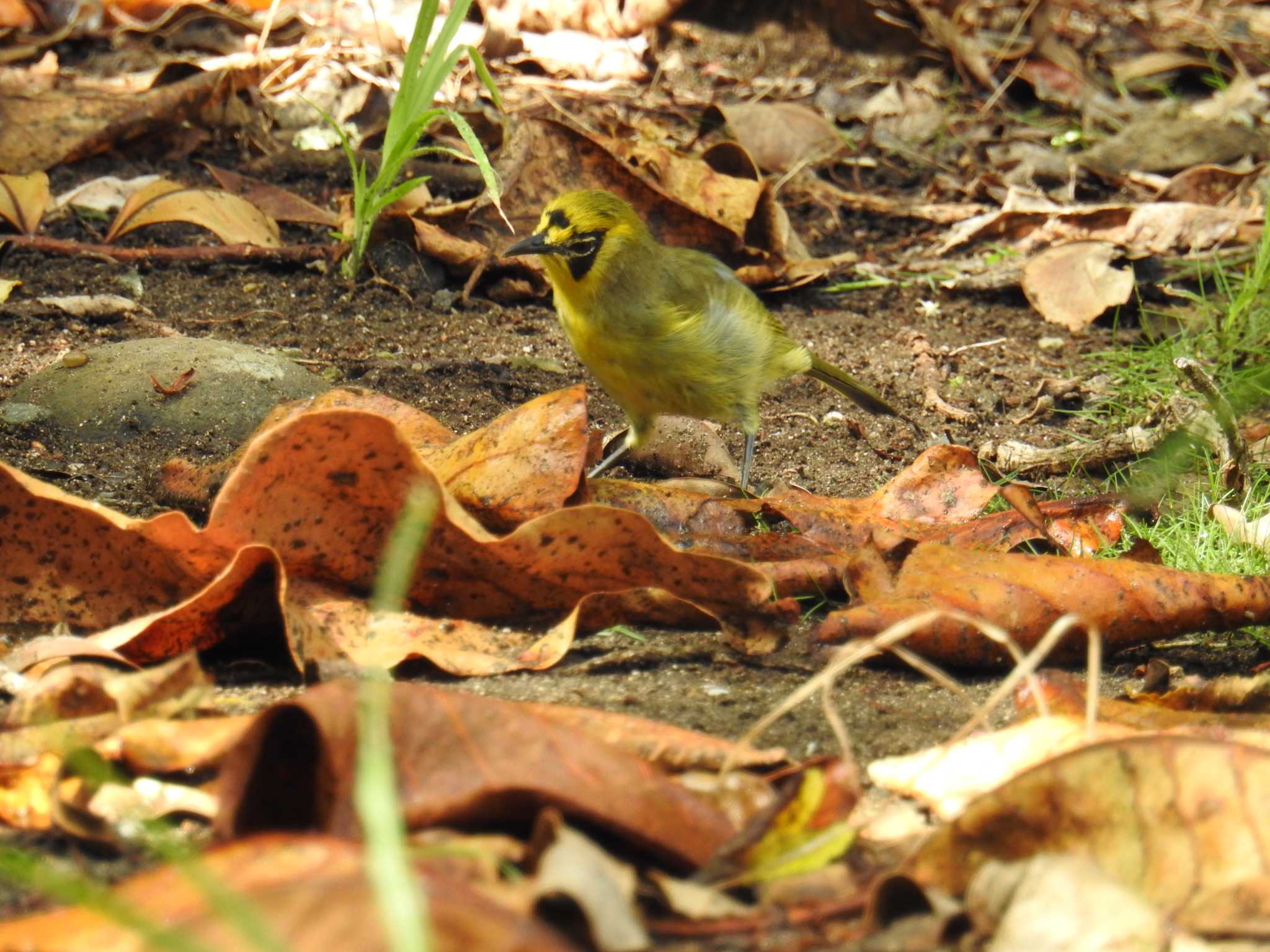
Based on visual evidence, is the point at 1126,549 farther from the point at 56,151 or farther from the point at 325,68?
the point at 325,68

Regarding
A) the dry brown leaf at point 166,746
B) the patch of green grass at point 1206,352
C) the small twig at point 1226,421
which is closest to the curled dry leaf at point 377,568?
the dry brown leaf at point 166,746

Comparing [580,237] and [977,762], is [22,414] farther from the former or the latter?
[977,762]

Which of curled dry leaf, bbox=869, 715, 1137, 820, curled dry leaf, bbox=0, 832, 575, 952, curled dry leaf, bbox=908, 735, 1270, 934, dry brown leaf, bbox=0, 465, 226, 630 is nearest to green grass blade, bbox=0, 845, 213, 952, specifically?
curled dry leaf, bbox=0, 832, 575, 952

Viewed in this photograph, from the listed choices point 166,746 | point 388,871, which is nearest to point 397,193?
point 166,746

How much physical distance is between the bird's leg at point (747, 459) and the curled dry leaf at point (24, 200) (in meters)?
2.50

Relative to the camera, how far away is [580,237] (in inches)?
177

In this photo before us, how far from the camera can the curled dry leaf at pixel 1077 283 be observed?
5422 millimetres

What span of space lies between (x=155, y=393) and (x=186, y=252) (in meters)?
1.34

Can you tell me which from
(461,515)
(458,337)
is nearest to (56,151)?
(458,337)

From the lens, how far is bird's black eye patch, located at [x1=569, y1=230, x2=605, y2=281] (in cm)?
445

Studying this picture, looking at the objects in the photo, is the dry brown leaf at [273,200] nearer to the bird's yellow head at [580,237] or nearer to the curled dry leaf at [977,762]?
the bird's yellow head at [580,237]

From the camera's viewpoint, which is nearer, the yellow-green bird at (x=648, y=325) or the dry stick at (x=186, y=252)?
the yellow-green bird at (x=648, y=325)

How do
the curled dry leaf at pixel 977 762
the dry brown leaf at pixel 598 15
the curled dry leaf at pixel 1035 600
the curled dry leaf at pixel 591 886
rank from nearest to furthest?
the curled dry leaf at pixel 591 886, the curled dry leaf at pixel 977 762, the curled dry leaf at pixel 1035 600, the dry brown leaf at pixel 598 15

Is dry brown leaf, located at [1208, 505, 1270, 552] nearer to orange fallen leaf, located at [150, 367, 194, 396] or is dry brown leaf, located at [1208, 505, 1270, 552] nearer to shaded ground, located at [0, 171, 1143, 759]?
shaded ground, located at [0, 171, 1143, 759]
